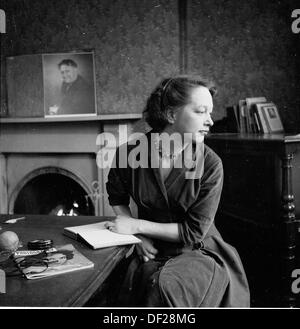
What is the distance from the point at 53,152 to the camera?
2504 mm

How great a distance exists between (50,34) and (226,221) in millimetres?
1450

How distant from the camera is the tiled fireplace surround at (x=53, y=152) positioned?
241 cm

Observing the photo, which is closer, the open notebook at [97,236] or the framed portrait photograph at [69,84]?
the open notebook at [97,236]

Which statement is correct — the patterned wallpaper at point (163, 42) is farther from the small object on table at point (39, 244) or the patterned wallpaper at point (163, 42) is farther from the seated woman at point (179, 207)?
the small object on table at point (39, 244)

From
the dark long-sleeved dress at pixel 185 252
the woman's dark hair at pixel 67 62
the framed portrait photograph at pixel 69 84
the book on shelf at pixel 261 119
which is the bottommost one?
the dark long-sleeved dress at pixel 185 252

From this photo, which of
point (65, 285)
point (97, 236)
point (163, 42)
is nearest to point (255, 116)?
point (163, 42)

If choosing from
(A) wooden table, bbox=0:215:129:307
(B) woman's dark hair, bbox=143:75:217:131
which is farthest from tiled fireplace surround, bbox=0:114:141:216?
(A) wooden table, bbox=0:215:129:307

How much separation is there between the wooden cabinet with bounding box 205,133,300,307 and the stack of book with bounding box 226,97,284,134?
129mm

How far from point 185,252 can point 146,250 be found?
0.12 metres

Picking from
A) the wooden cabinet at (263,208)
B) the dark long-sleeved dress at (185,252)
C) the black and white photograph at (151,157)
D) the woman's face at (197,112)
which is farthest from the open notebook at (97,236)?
the wooden cabinet at (263,208)
